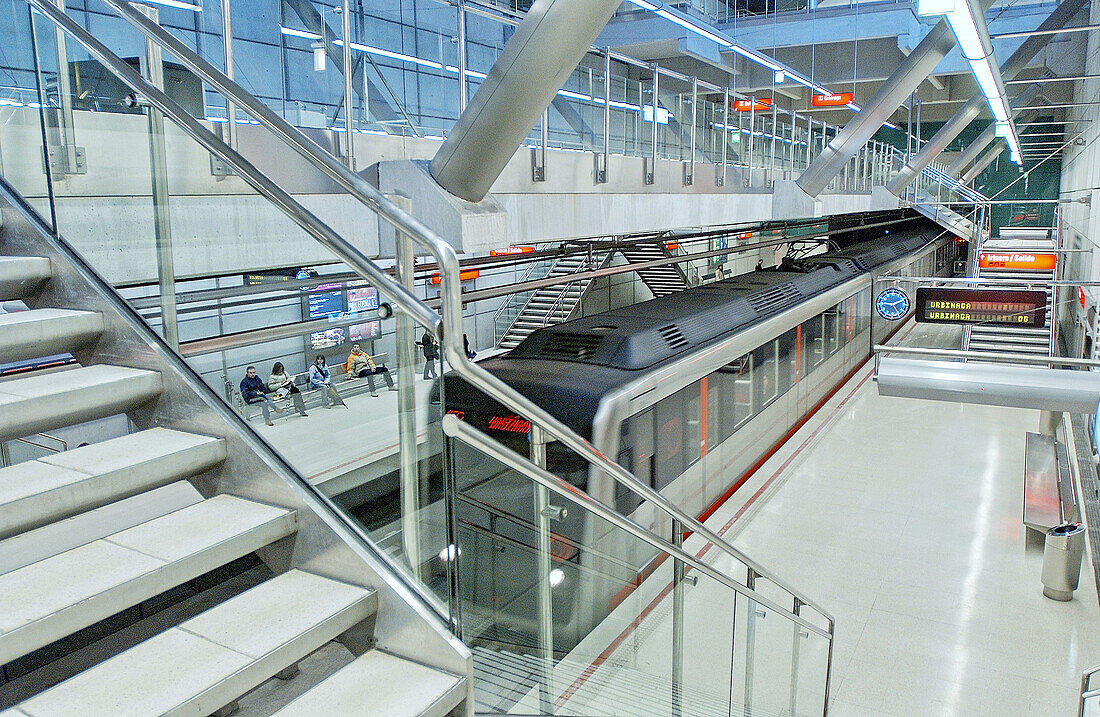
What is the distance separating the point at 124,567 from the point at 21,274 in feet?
4.25

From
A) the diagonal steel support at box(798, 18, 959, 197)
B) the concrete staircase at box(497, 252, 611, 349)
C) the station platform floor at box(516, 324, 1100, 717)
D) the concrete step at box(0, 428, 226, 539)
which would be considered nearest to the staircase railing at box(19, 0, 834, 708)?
the concrete step at box(0, 428, 226, 539)

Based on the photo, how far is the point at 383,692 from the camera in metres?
2.06

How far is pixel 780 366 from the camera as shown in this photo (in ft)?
31.8

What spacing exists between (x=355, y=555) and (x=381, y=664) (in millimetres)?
300

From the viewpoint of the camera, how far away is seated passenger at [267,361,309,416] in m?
2.69

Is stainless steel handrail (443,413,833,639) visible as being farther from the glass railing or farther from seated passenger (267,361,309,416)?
seated passenger (267,361,309,416)

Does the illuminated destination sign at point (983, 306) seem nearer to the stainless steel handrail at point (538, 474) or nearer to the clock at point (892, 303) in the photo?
the clock at point (892, 303)

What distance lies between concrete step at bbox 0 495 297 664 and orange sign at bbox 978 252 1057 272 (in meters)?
21.0

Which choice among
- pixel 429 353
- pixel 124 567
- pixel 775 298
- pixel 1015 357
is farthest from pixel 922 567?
pixel 124 567

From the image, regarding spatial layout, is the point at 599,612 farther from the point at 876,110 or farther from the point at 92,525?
the point at 876,110

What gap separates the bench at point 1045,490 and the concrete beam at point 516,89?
6.35 m

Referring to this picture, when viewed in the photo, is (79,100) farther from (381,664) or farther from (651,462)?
(651,462)

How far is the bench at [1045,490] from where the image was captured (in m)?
7.76

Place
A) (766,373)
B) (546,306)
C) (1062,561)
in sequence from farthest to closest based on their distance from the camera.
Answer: (546,306) → (766,373) → (1062,561)
